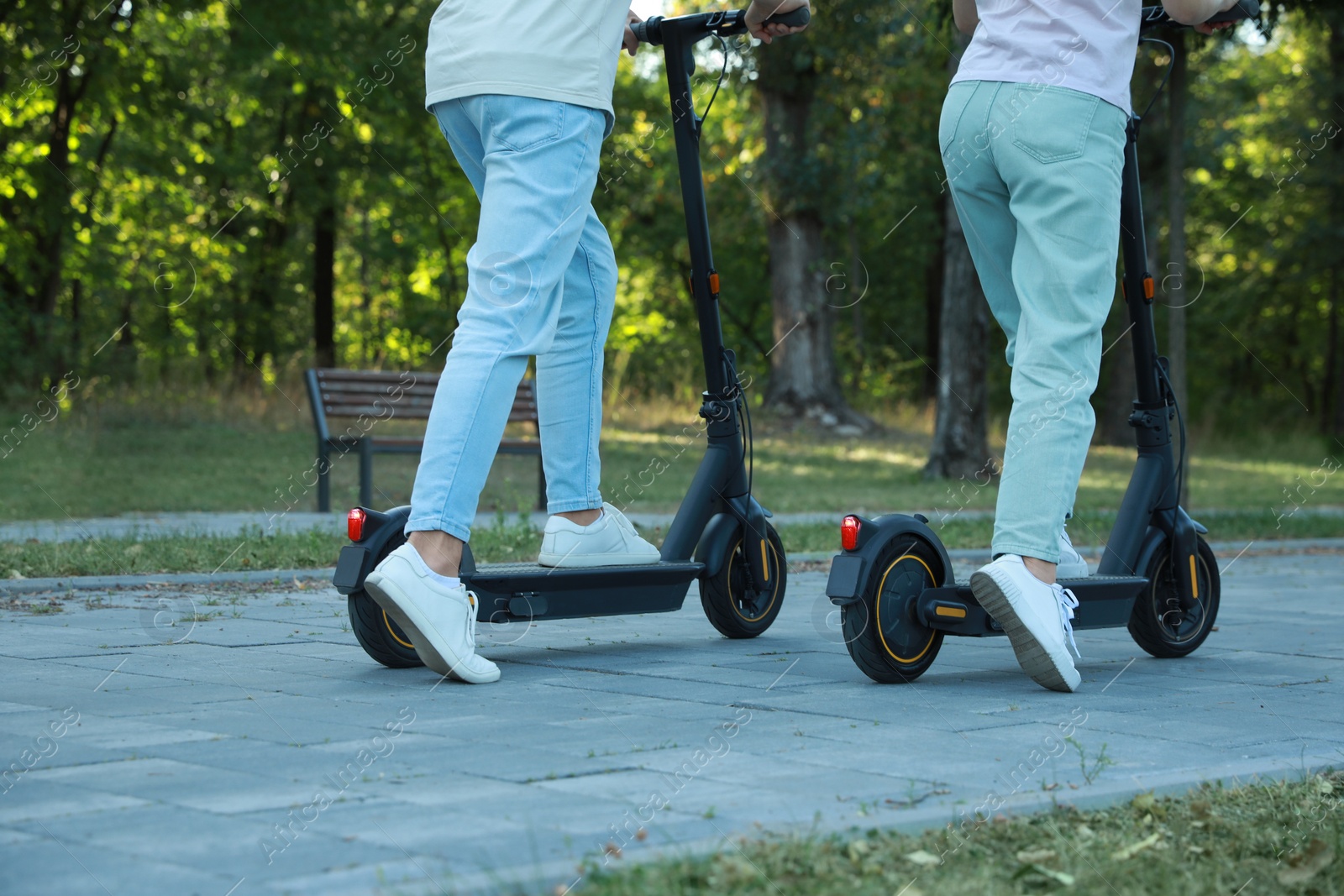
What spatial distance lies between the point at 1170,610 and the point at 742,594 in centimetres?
135

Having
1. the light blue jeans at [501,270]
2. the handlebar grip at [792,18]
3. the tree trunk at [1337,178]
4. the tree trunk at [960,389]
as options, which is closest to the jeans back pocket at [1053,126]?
the handlebar grip at [792,18]

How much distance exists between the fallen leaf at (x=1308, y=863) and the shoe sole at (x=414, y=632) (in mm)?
2054

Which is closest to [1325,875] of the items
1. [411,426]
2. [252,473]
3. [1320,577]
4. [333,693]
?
[333,693]

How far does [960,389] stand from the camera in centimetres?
1590

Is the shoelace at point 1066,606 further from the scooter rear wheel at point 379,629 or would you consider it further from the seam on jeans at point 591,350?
the scooter rear wheel at point 379,629

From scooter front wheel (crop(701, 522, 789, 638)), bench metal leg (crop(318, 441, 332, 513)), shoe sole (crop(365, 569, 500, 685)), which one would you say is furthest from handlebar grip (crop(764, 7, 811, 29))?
bench metal leg (crop(318, 441, 332, 513))

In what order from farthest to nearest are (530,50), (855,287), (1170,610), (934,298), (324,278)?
(934,298)
(855,287)
(324,278)
(1170,610)
(530,50)

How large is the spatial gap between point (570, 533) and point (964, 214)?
4.79 ft

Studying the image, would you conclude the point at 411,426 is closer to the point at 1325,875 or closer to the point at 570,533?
the point at 570,533

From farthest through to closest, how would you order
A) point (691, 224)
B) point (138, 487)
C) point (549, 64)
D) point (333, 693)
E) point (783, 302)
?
point (783, 302) → point (138, 487) → point (691, 224) → point (549, 64) → point (333, 693)

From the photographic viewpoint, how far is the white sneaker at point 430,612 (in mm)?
3625

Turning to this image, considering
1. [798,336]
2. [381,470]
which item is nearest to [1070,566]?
[381,470]

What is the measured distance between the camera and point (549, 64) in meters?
3.95

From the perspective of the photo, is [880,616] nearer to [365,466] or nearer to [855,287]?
[365,466]
